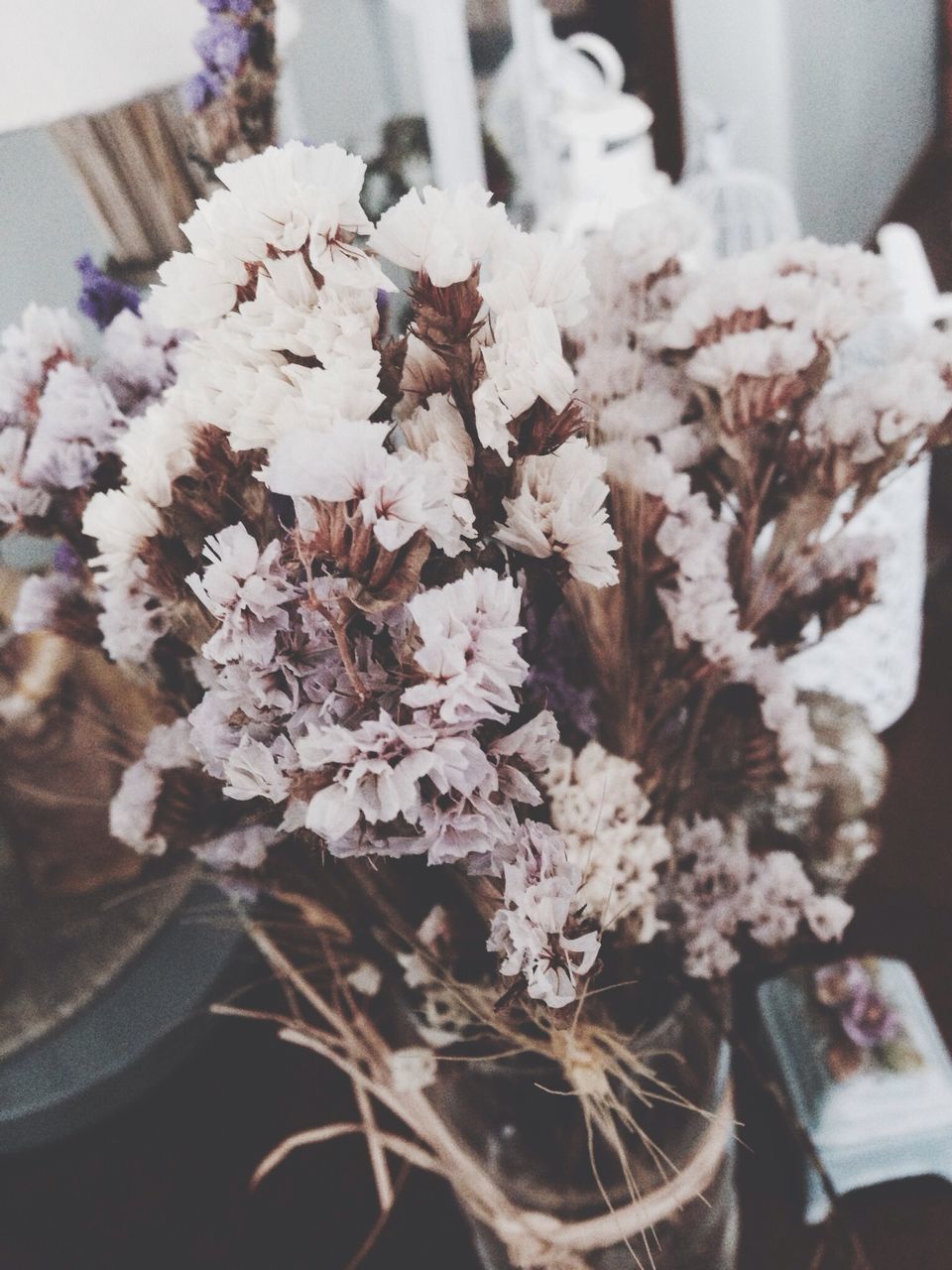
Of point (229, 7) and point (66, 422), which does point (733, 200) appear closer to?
point (229, 7)

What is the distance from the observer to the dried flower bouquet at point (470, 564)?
8.6 inches

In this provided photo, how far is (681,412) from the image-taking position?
1.11 feet

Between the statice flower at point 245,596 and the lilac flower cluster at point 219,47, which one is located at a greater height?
the lilac flower cluster at point 219,47

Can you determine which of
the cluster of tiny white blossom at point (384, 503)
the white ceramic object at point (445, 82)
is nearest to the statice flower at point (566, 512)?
the cluster of tiny white blossom at point (384, 503)

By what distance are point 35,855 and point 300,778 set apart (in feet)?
1.57

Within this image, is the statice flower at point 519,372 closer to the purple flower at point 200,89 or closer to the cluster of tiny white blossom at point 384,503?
the cluster of tiny white blossom at point 384,503

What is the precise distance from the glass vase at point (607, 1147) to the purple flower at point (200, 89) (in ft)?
1.28

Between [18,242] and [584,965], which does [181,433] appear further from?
[18,242]

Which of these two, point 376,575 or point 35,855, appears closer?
point 376,575

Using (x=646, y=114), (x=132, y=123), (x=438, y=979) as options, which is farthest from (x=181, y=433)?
(x=646, y=114)

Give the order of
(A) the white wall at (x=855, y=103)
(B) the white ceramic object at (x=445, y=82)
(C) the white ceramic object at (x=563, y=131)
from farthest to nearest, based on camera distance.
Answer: (A) the white wall at (x=855, y=103) → (C) the white ceramic object at (x=563, y=131) → (B) the white ceramic object at (x=445, y=82)

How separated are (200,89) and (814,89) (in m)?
1.98

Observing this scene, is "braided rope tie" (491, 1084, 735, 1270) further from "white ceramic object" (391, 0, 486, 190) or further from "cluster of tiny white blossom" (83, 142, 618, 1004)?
"white ceramic object" (391, 0, 486, 190)

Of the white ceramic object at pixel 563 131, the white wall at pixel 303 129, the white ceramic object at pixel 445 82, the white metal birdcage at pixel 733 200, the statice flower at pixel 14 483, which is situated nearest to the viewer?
the statice flower at pixel 14 483
